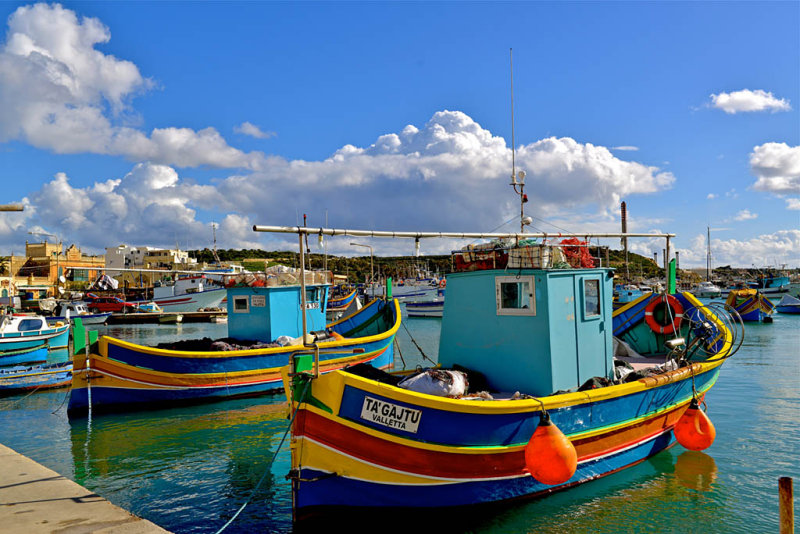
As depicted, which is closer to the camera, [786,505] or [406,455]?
[786,505]

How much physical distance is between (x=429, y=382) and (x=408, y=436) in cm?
146

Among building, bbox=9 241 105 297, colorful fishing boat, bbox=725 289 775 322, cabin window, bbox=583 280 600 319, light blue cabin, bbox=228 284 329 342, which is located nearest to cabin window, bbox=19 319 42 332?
light blue cabin, bbox=228 284 329 342

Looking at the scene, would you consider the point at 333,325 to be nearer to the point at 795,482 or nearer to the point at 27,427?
the point at 27,427

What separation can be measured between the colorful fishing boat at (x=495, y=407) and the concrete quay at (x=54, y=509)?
2.09 metres

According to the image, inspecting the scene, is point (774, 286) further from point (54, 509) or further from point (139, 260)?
point (139, 260)

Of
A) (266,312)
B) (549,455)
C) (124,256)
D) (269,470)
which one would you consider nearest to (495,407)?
(549,455)

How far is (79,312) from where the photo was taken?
156ft

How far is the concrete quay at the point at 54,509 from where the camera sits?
224 inches

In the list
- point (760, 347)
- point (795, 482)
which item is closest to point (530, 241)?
point (795, 482)

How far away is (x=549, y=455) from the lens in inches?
265

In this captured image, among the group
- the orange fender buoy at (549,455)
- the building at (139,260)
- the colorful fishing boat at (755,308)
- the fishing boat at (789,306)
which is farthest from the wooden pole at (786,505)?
the building at (139,260)

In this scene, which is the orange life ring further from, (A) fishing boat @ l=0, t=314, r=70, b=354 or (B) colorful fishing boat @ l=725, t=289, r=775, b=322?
(B) colorful fishing boat @ l=725, t=289, r=775, b=322

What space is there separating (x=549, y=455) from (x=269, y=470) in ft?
17.8

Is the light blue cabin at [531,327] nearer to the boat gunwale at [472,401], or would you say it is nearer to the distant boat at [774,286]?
the boat gunwale at [472,401]
